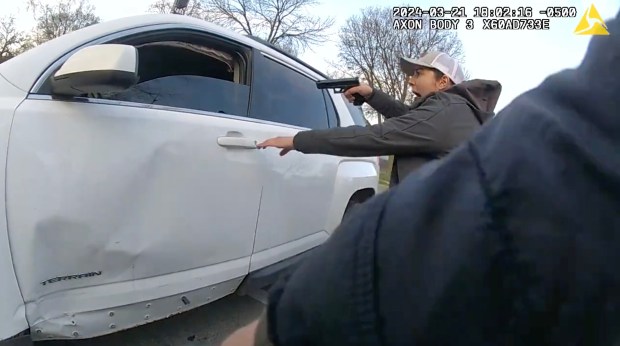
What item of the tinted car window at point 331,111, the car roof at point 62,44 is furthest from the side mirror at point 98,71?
the tinted car window at point 331,111

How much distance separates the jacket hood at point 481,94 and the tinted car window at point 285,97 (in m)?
1.04

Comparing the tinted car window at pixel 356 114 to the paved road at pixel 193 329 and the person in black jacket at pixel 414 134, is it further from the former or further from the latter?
the paved road at pixel 193 329

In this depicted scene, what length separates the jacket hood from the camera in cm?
248

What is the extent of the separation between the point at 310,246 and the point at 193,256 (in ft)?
3.58

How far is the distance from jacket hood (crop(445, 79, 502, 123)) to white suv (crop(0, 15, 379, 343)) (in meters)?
1.03

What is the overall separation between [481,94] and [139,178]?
5.90 feet

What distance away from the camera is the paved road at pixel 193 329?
2520mm

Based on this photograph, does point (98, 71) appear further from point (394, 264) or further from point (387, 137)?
point (394, 264)

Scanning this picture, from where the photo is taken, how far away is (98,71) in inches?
65.6

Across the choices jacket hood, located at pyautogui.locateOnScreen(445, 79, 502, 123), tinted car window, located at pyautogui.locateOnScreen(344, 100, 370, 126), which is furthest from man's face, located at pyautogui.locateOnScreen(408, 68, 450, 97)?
tinted car window, located at pyautogui.locateOnScreen(344, 100, 370, 126)

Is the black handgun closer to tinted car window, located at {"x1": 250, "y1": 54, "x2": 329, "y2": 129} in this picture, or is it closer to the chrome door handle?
tinted car window, located at {"x1": 250, "y1": 54, "x2": 329, "y2": 129}

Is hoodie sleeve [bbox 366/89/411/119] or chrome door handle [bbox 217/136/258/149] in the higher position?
hoodie sleeve [bbox 366/89/411/119]

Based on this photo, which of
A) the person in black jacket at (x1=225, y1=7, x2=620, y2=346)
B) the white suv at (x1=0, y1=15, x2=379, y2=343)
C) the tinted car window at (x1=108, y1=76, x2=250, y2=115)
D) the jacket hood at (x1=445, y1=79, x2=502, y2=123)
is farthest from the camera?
the jacket hood at (x1=445, y1=79, x2=502, y2=123)

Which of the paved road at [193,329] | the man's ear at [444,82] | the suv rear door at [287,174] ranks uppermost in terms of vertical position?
the man's ear at [444,82]
